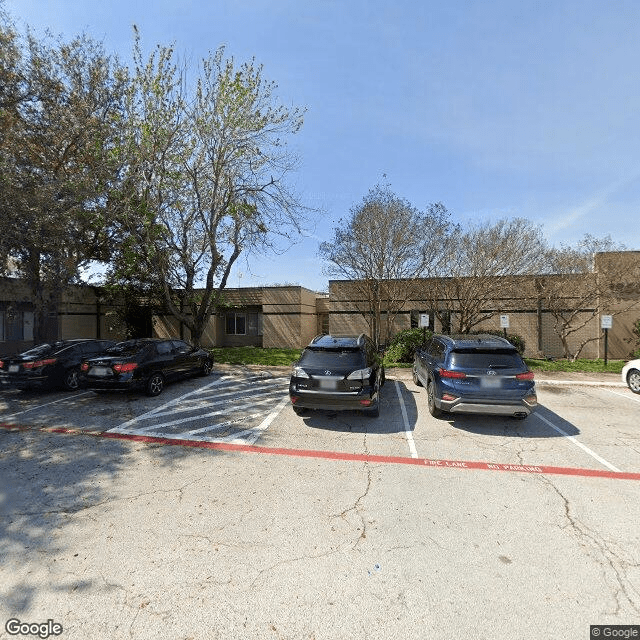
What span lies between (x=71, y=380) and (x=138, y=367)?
284 centimetres

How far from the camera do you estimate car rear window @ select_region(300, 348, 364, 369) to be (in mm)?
6539

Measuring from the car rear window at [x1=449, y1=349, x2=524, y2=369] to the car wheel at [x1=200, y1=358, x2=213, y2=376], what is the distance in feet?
26.7

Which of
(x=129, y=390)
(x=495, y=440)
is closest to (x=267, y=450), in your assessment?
(x=495, y=440)

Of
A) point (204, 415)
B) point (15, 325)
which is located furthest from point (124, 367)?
point (15, 325)

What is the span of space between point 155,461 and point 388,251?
12020 mm

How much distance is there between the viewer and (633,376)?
31.4 ft

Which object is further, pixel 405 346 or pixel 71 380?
pixel 405 346

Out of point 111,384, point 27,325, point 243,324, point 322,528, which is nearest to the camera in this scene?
point 322,528

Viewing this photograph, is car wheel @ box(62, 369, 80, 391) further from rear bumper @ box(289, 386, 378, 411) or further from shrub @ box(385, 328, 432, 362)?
shrub @ box(385, 328, 432, 362)

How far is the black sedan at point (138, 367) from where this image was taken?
8203 millimetres

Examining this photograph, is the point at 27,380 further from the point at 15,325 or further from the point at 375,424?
the point at 15,325

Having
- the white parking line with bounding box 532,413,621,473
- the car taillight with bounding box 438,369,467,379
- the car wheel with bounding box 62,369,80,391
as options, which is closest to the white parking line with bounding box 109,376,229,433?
the car wheel with bounding box 62,369,80,391

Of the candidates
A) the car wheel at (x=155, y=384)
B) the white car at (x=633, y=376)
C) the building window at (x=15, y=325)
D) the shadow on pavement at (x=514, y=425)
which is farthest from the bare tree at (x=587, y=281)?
the building window at (x=15, y=325)

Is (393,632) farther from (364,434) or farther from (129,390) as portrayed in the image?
(129,390)
